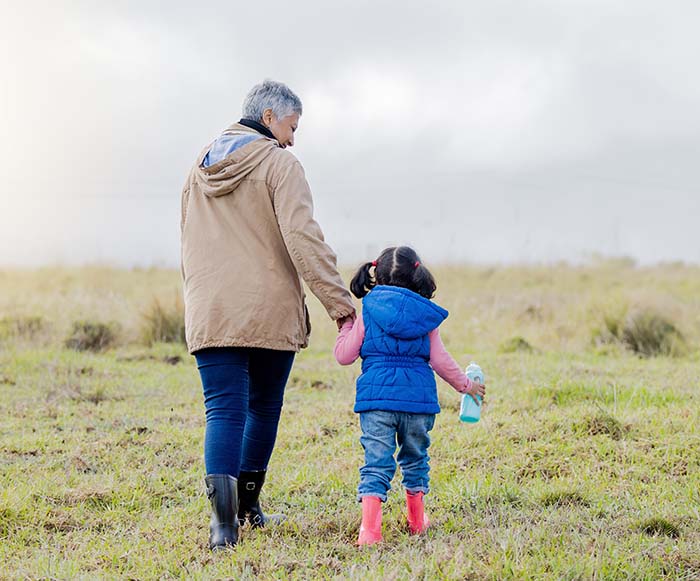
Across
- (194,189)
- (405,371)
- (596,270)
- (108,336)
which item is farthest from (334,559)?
(596,270)

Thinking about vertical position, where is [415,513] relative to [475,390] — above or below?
below

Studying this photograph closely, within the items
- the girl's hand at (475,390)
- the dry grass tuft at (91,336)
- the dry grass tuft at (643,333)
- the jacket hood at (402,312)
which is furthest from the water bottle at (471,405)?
the dry grass tuft at (643,333)

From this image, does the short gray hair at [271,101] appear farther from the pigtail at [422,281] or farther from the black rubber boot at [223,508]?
the black rubber boot at [223,508]

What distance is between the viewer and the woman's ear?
4.16m

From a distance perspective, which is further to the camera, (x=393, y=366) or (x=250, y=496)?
(x=250, y=496)

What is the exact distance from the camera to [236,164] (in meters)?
3.97

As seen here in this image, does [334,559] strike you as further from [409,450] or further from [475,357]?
[475,357]

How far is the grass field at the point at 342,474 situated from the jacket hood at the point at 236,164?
5.34 feet

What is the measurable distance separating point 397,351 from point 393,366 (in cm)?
7

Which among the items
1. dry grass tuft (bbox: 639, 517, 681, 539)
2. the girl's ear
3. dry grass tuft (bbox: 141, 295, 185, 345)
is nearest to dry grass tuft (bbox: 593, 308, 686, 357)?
dry grass tuft (bbox: 141, 295, 185, 345)

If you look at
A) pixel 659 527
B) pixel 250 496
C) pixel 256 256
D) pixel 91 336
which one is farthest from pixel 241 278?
pixel 91 336

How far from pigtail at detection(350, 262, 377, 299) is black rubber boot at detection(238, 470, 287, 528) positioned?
1042 mm

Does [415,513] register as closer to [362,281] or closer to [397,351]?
[397,351]

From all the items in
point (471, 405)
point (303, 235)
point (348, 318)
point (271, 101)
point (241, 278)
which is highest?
point (271, 101)
